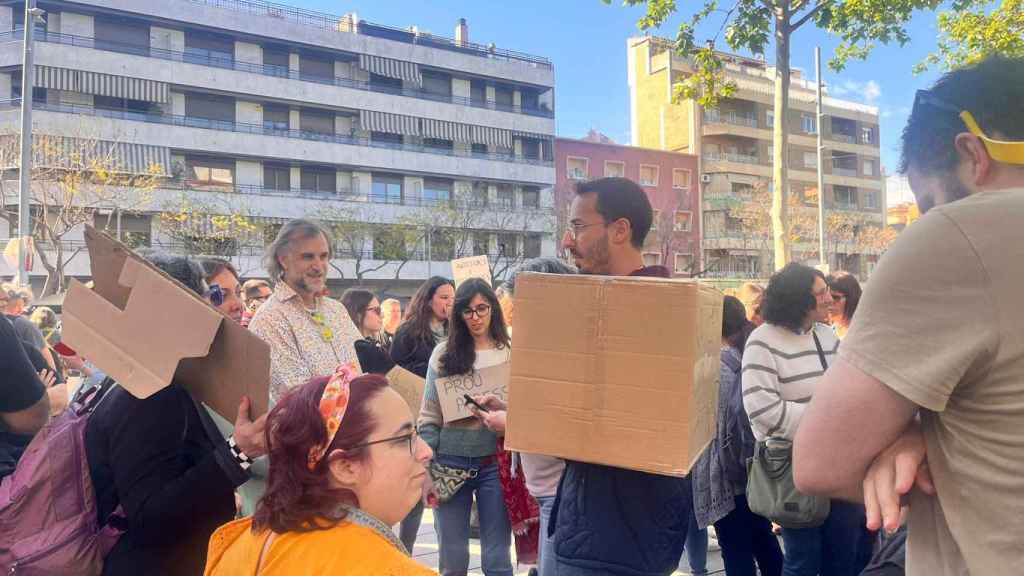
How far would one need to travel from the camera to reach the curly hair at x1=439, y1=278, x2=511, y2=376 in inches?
159

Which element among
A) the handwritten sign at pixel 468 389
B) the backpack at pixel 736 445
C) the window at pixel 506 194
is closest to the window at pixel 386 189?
the window at pixel 506 194

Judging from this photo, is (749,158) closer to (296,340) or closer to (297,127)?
(297,127)

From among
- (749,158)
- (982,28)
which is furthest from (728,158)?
(982,28)

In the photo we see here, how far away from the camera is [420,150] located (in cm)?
3828

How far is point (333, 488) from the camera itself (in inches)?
67.9

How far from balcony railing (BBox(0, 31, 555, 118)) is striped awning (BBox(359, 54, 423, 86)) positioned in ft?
2.19

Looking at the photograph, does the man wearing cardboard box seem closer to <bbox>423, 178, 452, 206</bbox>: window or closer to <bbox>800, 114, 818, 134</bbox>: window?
<bbox>423, 178, 452, 206</bbox>: window

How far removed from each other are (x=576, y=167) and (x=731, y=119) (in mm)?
12400

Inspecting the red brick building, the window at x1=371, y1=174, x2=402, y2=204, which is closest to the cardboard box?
the window at x1=371, y1=174, x2=402, y2=204

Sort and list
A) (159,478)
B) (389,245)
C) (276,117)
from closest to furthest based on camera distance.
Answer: (159,478), (276,117), (389,245)

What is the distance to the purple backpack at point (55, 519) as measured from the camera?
6.83 ft

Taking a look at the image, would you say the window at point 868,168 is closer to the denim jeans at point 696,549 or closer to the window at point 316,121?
the window at point 316,121

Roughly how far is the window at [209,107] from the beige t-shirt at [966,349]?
36281 mm

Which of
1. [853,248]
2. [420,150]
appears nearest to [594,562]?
[420,150]
